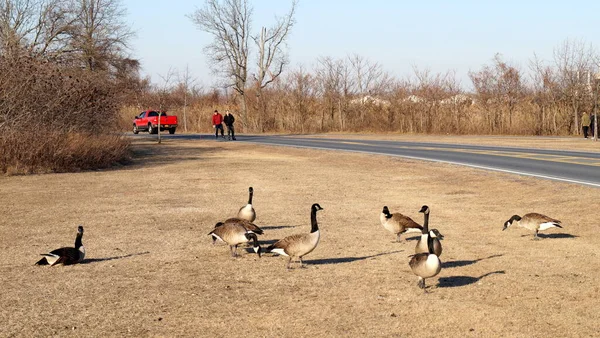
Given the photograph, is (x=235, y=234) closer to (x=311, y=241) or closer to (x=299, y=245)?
(x=299, y=245)

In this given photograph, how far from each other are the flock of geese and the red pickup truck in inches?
2334

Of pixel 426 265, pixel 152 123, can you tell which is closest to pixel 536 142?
pixel 426 265

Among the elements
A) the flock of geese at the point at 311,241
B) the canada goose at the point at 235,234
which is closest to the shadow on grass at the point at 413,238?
the flock of geese at the point at 311,241

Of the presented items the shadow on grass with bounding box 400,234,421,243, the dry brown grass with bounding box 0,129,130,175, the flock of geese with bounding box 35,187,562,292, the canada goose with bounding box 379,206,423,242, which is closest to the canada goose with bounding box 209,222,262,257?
the flock of geese with bounding box 35,187,562,292

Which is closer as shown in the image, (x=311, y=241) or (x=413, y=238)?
(x=311, y=241)

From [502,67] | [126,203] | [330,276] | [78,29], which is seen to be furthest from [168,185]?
[502,67]

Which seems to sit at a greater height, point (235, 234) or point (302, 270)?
point (235, 234)

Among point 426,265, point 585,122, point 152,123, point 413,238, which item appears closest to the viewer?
point 426,265

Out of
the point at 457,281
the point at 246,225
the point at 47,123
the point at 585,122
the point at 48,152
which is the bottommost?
the point at 457,281

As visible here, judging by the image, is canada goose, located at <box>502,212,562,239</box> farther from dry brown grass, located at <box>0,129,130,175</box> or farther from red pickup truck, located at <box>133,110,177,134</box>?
red pickup truck, located at <box>133,110,177,134</box>

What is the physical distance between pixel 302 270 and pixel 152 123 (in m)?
62.4

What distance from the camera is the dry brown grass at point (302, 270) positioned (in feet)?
23.4

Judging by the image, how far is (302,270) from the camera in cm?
950

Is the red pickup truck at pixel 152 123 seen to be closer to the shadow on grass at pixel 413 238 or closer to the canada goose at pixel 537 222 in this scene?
the shadow on grass at pixel 413 238
